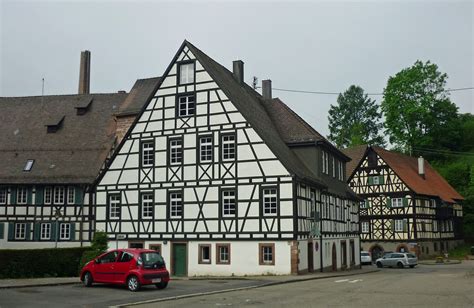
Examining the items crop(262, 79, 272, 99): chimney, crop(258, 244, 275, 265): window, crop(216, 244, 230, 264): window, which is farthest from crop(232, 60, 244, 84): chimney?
crop(258, 244, 275, 265): window

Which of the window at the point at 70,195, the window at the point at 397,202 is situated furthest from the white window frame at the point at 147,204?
the window at the point at 397,202

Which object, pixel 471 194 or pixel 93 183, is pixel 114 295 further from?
pixel 471 194

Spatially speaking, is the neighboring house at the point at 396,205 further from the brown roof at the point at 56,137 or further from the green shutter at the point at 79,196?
the green shutter at the point at 79,196

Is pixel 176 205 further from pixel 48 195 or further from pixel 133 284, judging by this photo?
pixel 133 284

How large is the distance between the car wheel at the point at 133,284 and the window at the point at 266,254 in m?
11.2

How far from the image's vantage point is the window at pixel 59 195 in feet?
131

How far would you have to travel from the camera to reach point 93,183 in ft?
121

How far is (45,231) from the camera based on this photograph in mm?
39531

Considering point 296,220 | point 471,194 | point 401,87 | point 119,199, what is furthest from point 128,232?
point 471,194

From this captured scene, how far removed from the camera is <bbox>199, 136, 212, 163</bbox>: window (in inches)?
1329

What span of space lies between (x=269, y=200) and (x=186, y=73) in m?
9.20

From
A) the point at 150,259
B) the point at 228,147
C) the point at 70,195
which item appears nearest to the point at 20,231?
the point at 70,195

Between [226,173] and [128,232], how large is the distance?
23.5ft

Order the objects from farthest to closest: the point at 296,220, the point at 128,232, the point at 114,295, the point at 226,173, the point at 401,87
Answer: the point at 401,87 → the point at 128,232 → the point at 226,173 → the point at 296,220 → the point at 114,295
